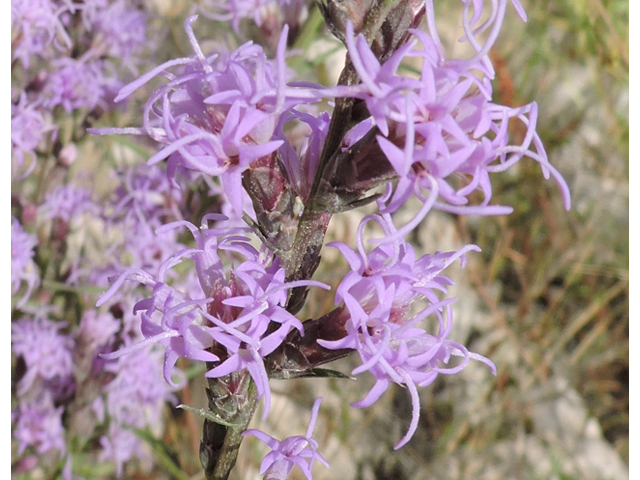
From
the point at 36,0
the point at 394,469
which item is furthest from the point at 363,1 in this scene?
the point at 394,469

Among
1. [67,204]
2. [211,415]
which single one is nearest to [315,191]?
[211,415]

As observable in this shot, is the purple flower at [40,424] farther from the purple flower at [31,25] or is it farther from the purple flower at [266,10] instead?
the purple flower at [266,10]

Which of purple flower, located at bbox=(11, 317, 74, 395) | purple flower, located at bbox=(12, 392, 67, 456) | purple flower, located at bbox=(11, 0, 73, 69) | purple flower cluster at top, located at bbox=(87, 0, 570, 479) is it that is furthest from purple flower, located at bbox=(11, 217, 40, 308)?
purple flower cluster at top, located at bbox=(87, 0, 570, 479)

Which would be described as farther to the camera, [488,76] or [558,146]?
[558,146]

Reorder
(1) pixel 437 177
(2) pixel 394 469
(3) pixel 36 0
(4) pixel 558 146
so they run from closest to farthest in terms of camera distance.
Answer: (1) pixel 437 177 → (3) pixel 36 0 → (2) pixel 394 469 → (4) pixel 558 146

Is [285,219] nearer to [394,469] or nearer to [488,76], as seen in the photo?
[488,76]

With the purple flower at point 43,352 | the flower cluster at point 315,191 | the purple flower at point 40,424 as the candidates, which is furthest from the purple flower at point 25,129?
the flower cluster at point 315,191
